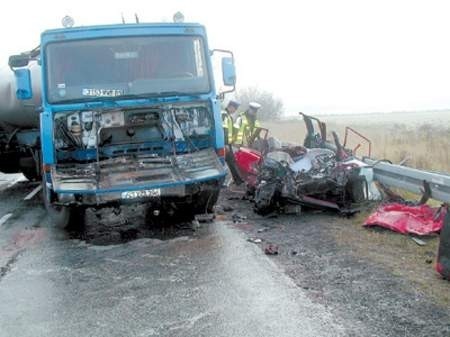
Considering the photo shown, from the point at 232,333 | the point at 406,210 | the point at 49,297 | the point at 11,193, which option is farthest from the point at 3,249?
the point at 11,193

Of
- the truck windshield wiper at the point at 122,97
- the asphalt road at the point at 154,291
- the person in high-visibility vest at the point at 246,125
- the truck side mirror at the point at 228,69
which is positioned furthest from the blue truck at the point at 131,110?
the person in high-visibility vest at the point at 246,125

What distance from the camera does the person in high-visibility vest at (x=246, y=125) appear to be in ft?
38.1

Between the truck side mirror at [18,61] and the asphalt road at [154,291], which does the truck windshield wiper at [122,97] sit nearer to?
the truck side mirror at [18,61]

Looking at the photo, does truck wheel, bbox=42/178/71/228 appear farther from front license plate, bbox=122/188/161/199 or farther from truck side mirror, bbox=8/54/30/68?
truck side mirror, bbox=8/54/30/68

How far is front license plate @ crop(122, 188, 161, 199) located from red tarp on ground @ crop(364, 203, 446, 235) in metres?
2.42

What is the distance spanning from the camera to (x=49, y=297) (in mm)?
5000

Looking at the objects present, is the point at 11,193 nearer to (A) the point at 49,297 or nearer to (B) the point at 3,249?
(B) the point at 3,249

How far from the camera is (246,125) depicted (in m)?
11.8

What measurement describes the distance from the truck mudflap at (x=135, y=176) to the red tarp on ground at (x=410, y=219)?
1934 mm

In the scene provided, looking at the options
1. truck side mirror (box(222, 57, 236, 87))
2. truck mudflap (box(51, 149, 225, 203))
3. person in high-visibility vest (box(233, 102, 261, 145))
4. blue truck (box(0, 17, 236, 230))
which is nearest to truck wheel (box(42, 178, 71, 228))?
blue truck (box(0, 17, 236, 230))

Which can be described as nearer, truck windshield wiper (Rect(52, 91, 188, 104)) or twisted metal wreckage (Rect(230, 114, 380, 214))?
truck windshield wiper (Rect(52, 91, 188, 104))

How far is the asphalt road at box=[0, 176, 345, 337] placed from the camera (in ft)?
13.6

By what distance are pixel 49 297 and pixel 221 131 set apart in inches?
136

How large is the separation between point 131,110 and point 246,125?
14.4ft
